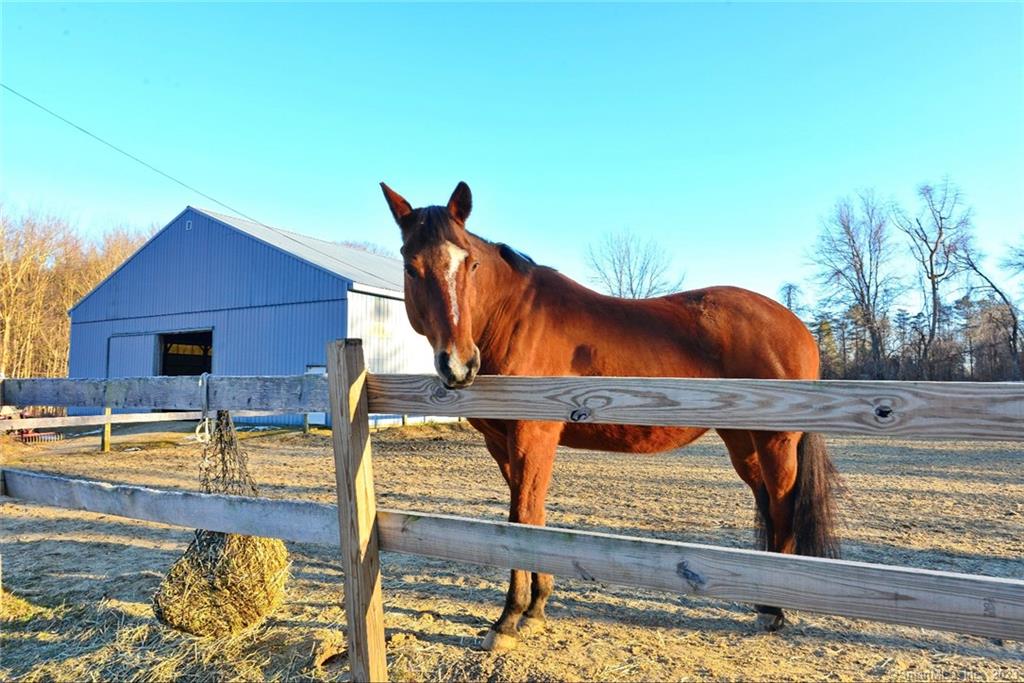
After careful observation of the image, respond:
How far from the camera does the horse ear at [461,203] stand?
2731 millimetres

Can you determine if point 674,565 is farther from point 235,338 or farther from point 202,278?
point 202,278

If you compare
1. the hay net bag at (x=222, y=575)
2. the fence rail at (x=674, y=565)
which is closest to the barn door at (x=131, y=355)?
the hay net bag at (x=222, y=575)

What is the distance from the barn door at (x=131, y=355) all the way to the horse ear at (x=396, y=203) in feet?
63.9

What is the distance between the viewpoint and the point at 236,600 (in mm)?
3006

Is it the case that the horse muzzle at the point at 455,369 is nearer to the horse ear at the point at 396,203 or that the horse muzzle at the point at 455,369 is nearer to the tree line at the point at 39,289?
the horse ear at the point at 396,203

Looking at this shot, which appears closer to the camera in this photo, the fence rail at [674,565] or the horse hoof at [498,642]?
the fence rail at [674,565]

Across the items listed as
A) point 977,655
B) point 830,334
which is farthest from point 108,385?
point 830,334

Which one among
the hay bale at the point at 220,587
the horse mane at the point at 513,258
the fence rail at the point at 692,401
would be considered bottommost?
the hay bale at the point at 220,587

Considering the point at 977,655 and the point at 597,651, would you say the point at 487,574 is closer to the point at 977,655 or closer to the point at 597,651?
the point at 597,651

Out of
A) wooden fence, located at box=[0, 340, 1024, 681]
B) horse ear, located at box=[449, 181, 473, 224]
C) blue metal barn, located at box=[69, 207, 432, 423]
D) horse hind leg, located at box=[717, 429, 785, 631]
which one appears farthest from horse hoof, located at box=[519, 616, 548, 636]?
blue metal barn, located at box=[69, 207, 432, 423]

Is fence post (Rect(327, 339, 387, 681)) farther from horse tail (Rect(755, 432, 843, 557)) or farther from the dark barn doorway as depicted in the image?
the dark barn doorway

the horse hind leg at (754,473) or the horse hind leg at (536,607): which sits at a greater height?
the horse hind leg at (754,473)

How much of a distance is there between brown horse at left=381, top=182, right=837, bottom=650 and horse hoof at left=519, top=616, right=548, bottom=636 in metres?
0.01

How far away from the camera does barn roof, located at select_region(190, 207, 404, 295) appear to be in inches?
648
